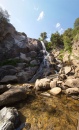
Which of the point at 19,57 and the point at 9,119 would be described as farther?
the point at 19,57

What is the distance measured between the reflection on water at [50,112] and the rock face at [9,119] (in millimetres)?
725

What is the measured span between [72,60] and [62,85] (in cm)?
1489

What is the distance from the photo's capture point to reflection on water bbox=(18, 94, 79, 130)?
839 cm

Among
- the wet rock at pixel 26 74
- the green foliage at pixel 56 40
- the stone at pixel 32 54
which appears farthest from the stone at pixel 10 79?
the green foliage at pixel 56 40

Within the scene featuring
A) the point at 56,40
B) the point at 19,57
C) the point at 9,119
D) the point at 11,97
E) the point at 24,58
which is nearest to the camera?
the point at 9,119

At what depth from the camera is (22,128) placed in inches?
317

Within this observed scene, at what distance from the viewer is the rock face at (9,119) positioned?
755cm

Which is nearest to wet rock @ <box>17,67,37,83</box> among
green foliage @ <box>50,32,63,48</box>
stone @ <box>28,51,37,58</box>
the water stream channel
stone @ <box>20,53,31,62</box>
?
stone @ <box>20,53,31,62</box>

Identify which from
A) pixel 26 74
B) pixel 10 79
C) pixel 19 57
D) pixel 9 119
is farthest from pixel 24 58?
pixel 9 119

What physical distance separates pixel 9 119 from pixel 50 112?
3.20 meters

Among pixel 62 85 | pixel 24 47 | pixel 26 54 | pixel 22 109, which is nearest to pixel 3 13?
pixel 24 47

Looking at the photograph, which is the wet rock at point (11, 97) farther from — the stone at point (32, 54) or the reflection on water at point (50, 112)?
the stone at point (32, 54)

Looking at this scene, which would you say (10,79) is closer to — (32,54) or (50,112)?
(50,112)

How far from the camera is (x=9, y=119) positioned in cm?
811
